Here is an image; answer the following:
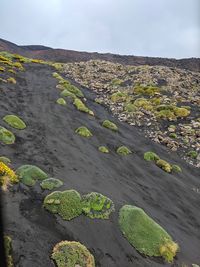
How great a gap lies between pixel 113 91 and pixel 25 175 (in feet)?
112

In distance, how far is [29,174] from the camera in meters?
17.0

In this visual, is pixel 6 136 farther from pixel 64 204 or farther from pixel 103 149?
pixel 64 204

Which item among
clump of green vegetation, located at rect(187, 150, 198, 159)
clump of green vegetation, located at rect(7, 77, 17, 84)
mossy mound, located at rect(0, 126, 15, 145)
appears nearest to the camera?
mossy mound, located at rect(0, 126, 15, 145)

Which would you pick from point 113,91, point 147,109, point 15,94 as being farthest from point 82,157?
point 113,91

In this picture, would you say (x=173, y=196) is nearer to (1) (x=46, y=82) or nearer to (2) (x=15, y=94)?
(2) (x=15, y=94)

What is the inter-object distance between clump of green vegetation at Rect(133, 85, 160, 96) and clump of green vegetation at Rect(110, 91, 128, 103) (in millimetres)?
2498

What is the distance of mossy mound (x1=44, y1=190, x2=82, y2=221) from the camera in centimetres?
1459

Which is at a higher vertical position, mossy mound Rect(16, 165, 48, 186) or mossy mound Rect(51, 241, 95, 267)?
mossy mound Rect(16, 165, 48, 186)

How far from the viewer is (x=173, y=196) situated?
23.2m

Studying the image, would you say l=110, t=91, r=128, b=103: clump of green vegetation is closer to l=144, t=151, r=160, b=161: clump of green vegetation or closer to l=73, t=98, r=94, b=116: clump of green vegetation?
l=73, t=98, r=94, b=116: clump of green vegetation

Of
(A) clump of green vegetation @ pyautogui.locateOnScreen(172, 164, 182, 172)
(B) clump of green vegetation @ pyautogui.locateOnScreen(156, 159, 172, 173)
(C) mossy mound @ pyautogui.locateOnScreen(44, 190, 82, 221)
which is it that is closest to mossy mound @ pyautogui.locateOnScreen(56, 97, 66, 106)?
(B) clump of green vegetation @ pyautogui.locateOnScreen(156, 159, 172, 173)

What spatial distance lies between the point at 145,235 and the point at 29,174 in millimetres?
5961

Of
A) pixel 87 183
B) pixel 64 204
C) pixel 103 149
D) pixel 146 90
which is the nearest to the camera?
pixel 64 204

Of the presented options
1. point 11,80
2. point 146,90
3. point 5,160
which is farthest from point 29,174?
point 146,90
